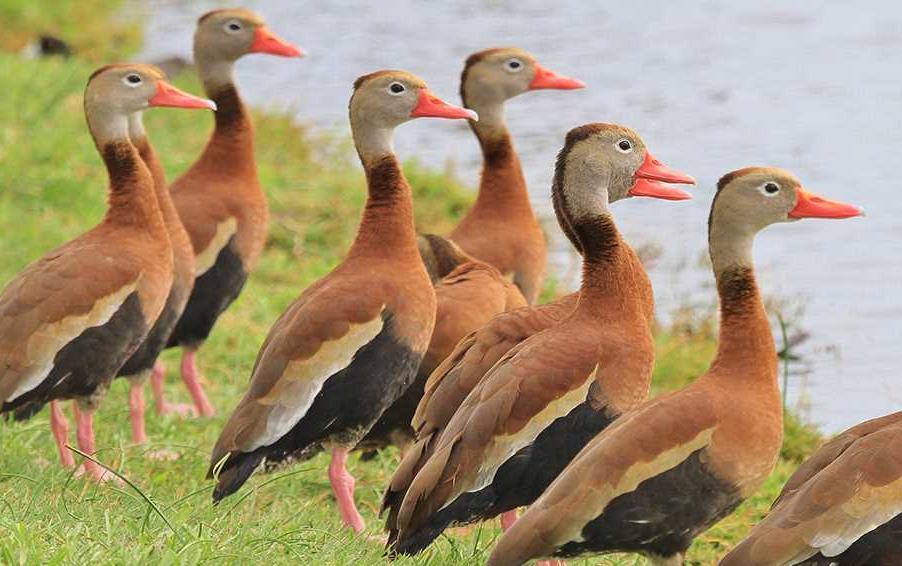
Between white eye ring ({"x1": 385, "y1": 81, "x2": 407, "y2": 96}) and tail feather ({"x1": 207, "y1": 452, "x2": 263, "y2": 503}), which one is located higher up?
white eye ring ({"x1": 385, "y1": 81, "x2": 407, "y2": 96})

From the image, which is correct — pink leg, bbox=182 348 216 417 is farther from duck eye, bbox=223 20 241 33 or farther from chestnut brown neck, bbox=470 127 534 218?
duck eye, bbox=223 20 241 33

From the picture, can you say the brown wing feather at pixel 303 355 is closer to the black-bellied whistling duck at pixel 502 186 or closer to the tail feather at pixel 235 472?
the tail feather at pixel 235 472

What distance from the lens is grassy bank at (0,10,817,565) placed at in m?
4.71

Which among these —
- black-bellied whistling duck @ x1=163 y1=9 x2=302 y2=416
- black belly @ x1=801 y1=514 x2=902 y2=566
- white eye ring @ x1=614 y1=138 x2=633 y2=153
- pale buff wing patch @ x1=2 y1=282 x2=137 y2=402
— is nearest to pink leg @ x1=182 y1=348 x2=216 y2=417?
black-bellied whistling duck @ x1=163 y1=9 x2=302 y2=416

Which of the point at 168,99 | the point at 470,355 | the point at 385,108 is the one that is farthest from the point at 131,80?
the point at 470,355

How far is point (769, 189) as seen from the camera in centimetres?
521

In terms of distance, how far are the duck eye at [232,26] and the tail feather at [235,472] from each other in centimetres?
336

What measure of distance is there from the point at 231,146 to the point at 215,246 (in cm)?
59

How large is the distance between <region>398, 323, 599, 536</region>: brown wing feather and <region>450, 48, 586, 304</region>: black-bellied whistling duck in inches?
90.2

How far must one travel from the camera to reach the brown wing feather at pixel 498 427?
16.6ft

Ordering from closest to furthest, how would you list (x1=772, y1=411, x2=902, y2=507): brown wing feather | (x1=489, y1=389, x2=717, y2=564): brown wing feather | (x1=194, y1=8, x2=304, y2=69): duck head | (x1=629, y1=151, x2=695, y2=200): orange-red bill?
(x1=489, y1=389, x2=717, y2=564): brown wing feather, (x1=772, y1=411, x2=902, y2=507): brown wing feather, (x1=629, y1=151, x2=695, y2=200): orange-red bill, (x1=194, y1=8, x2=304, y2=69): duck head

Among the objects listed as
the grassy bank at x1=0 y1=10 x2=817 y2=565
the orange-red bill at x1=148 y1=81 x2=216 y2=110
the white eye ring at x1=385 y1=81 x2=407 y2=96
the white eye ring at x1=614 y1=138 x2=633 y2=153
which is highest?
the white eye ring at x1=614 y1=138 x2=633 y2=153

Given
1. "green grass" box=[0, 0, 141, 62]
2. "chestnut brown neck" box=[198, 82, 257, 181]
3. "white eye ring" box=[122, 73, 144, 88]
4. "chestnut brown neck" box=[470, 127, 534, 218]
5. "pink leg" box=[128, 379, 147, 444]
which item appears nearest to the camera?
"pink leg" box=[128, 379, 147, 444]

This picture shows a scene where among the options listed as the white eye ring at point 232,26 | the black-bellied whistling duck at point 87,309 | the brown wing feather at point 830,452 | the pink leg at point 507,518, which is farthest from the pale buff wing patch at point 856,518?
the white eye ring at point 232,26
